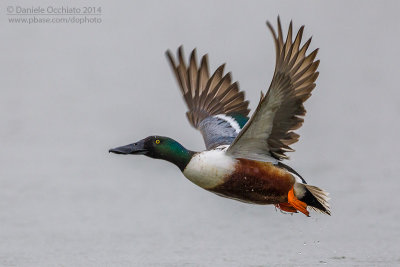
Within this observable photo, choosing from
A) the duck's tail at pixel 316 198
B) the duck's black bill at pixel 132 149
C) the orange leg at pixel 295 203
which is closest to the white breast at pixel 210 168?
the duck's black bill at pixel 132 149

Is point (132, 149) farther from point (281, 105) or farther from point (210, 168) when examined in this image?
point (281, 105)

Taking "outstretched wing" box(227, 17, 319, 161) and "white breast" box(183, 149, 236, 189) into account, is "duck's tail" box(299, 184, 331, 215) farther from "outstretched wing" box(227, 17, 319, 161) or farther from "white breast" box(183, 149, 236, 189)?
"white breast" box(183, 149, 236, 189)

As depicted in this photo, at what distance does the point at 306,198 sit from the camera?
7.48 meters

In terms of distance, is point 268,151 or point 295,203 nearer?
point 268,151

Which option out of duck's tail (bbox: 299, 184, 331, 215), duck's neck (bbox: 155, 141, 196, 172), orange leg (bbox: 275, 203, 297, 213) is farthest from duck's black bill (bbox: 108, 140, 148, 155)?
duck's tail (bbox: 299, 184, 331, 215)

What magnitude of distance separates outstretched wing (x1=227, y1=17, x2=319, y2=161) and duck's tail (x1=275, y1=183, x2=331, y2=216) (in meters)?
0.29

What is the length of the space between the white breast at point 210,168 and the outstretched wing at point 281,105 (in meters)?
0.08

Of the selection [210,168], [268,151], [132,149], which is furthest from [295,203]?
[132,149]

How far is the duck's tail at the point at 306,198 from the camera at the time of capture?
24.3ft

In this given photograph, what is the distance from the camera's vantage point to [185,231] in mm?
8750

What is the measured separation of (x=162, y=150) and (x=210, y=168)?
0.42 m

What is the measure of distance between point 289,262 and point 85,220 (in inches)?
73.7

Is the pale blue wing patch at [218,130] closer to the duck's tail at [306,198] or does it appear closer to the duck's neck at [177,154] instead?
the duck's neck at [177,154]

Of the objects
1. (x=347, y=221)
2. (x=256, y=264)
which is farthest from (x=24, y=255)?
(x=347, y=221)
